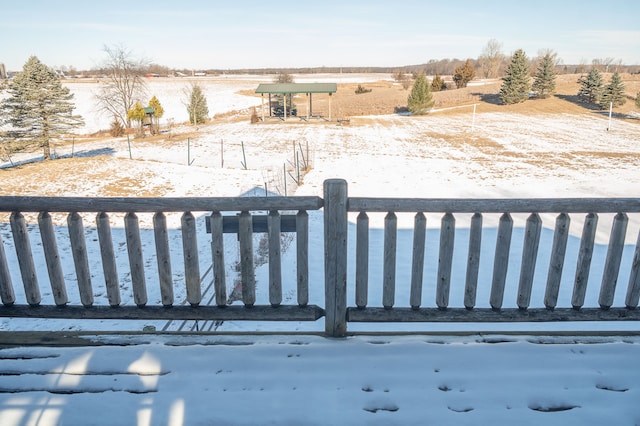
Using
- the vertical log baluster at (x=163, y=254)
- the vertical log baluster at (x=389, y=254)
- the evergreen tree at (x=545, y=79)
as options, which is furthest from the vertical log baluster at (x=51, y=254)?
the evergreen tree at (x=545, y=79)

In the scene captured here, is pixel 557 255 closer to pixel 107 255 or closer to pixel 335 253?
pixel 335 253

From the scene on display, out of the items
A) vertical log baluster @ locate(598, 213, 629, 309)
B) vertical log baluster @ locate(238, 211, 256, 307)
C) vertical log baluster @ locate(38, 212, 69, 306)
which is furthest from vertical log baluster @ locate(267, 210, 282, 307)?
vertical log baluster @ locate(598, 213, 629, 309)

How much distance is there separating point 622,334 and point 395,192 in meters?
12.9

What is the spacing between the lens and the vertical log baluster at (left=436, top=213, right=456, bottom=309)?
116 inches

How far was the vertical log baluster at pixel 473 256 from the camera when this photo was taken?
2943 millimetres

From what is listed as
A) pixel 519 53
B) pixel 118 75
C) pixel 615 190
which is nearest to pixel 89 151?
pixel 118 75

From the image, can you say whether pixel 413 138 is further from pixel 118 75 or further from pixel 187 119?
pixel 118 75

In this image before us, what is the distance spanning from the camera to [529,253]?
9.76 ft

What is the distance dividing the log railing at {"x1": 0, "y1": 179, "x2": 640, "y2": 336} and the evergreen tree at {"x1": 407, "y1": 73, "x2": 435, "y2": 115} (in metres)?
39.9

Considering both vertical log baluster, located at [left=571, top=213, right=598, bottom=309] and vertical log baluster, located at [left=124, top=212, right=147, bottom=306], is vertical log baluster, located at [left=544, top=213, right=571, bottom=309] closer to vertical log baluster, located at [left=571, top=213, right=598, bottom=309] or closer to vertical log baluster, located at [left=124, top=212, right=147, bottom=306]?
vertical log baluster, located at [left=571, top=213, right=598, bottom=309]

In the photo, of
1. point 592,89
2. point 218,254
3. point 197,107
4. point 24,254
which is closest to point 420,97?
point 592,89

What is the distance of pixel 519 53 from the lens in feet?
140

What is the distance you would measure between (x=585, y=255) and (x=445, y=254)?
3.10 feet

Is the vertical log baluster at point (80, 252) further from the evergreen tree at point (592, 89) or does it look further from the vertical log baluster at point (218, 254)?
the evergreen tree at point (592, 89)
